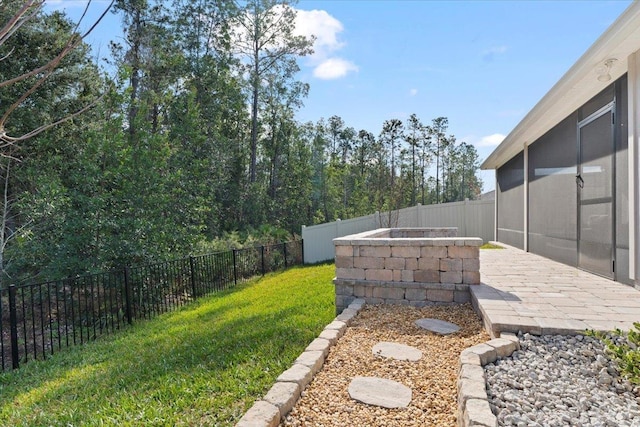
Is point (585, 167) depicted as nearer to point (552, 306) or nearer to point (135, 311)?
point (552, 306)

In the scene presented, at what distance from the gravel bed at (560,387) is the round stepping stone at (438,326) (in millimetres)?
823

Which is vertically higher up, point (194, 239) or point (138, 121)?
point (138, 121)

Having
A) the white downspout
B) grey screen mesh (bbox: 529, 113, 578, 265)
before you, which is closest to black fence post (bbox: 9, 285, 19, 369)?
the white downspout

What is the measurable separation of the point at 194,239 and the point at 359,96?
10.2 meters

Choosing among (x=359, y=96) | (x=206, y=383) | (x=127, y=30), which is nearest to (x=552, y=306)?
(x=206, y=383)

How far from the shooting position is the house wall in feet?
13.7

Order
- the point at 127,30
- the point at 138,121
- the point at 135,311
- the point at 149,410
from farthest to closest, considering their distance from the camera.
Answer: the point at 127,30 → the point at 138,121 → the point at 135,311 → the point at 149,410

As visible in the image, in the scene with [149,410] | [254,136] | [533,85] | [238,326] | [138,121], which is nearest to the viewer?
[149,410]

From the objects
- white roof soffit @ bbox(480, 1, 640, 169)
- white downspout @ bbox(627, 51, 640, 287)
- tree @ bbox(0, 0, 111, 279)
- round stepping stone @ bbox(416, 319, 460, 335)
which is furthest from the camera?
tree @ bbox(0, 0, 111, 279)

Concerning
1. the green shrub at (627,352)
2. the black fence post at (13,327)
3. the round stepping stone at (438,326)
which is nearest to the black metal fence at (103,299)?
the black fence post at (13,327)

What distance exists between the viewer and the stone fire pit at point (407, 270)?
416 centimetres

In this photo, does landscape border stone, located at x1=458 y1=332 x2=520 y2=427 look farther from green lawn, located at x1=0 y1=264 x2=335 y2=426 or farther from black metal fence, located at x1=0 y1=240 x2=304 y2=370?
black metal fence, located at x1=0 y1=240 x2=304 y2=370

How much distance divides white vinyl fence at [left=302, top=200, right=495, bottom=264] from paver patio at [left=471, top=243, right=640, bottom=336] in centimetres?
630

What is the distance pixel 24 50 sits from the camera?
8.03 metres
